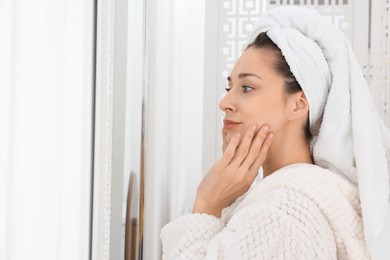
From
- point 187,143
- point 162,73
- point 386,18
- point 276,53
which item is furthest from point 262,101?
point 386,18

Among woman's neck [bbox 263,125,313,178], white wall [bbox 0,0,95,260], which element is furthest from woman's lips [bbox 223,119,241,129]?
white wall [bbox 0,0,95,260]

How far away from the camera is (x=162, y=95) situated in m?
1.44

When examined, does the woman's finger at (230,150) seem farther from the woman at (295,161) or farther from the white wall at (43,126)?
the white wall at (43,126)

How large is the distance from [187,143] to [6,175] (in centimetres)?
128

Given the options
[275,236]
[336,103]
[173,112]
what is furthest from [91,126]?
[173,112]

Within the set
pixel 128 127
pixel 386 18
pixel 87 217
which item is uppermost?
pixel 386 18

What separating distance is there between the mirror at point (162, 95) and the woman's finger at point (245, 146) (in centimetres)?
21

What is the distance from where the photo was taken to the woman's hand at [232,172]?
4.32 feet

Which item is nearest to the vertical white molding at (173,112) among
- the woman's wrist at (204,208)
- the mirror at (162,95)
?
the mirror at (162,95)

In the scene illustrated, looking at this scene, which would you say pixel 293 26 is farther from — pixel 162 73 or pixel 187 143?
pixel 187 143

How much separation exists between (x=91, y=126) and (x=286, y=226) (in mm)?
518

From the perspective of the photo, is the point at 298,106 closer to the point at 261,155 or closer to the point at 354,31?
the point at 261,155

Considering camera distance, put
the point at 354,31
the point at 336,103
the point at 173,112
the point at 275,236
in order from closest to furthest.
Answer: the point at 275,236
the point at 336,103
the point at 173,112
the point at 354,31

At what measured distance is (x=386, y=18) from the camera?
1.87m
